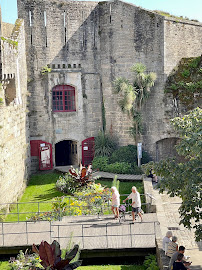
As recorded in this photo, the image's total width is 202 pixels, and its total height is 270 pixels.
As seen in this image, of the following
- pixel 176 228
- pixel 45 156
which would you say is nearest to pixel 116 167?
pixel 45 156

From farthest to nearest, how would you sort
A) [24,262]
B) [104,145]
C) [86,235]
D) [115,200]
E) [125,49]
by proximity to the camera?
[104,145], [125,49], [115,200], [86,235], [24,262]

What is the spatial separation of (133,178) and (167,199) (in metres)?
2.87

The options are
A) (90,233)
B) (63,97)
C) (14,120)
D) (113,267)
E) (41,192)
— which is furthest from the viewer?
(63,97)

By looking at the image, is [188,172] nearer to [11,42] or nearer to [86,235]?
[86,235]

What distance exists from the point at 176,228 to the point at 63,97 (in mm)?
11378

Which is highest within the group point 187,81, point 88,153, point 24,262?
point 187,81

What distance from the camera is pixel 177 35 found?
68.2ft

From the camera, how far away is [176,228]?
1284 centimetres

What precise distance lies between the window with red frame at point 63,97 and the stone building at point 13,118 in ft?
6.29

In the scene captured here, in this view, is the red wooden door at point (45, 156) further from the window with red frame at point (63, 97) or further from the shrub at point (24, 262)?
the shrub at point (24, 262)

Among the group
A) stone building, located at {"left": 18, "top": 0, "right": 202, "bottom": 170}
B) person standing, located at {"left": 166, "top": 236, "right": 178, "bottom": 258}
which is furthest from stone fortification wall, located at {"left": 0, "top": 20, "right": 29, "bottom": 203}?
person standing, located at {"left": 166, "top": 236, "right": 178, "bottom": 258}

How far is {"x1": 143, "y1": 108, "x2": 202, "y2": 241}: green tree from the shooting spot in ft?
27.4

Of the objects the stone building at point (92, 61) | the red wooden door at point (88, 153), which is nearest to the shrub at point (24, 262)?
the stone building at point (92, 61)

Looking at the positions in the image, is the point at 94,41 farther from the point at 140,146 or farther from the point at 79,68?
the point at 140,146
